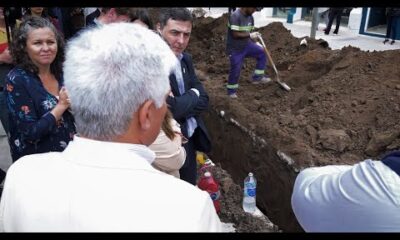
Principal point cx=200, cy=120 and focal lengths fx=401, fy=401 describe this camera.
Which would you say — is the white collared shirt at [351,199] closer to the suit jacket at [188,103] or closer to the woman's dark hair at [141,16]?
the suit jacket at [188,103]

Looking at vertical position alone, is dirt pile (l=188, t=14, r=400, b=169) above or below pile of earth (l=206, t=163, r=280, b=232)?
above

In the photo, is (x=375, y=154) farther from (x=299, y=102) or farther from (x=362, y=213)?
(x=362, y=213)

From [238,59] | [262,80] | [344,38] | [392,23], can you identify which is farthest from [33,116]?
[344,38]

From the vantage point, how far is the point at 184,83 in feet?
9.04

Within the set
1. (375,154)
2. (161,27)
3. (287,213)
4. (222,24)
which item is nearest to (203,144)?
(161,27)

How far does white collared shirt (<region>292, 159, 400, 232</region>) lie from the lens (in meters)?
1.19

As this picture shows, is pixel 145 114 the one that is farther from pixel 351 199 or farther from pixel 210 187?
pixel 210 187

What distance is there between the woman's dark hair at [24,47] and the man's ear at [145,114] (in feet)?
4.89

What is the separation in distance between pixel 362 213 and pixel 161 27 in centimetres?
203

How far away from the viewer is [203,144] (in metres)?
2.99

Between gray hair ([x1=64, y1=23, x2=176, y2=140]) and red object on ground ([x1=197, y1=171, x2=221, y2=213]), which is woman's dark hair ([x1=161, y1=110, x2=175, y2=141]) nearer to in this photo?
gray hair ([x1=64, y1=23, x2=176, y2=140])

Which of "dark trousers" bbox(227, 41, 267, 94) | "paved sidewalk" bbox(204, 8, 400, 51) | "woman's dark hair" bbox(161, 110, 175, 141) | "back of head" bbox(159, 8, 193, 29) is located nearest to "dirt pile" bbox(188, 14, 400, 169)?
"dark trousers" bbox(227, 41, 267, 94)

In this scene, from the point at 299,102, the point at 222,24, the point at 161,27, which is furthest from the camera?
the point at 222,24

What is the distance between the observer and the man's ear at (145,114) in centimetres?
122
